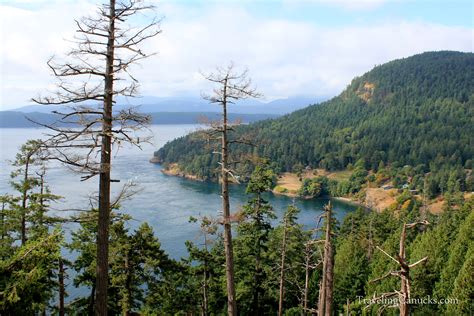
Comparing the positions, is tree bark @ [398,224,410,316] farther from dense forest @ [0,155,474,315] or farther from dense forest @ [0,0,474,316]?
dense forest @ [0,155,474,315]

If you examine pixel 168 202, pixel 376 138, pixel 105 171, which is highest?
pixel 376 138

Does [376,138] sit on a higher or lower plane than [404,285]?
higher

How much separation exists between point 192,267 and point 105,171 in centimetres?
1510

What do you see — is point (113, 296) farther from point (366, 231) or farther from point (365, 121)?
point (365, 121)

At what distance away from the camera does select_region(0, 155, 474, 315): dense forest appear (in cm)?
1017

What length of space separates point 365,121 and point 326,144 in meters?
41.9

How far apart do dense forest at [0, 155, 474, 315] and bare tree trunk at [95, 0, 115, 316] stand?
0.51 m

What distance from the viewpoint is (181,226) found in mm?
56250

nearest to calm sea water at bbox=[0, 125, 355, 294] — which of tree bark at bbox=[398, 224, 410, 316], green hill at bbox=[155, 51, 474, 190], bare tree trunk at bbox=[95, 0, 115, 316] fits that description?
green hill at bbox=[155, 51, 474, 190]

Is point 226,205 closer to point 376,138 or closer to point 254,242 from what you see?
point 254,242

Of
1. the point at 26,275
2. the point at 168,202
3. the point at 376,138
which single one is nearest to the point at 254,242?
the point at 26,275

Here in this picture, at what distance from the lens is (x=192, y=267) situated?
74.2 feet

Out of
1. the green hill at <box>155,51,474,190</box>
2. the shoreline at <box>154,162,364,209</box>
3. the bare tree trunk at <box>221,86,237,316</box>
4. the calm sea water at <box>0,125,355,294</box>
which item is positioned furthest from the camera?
the green hill at <box>155,51,474,190</box>

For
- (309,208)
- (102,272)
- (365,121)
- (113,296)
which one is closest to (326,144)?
(365,121)
